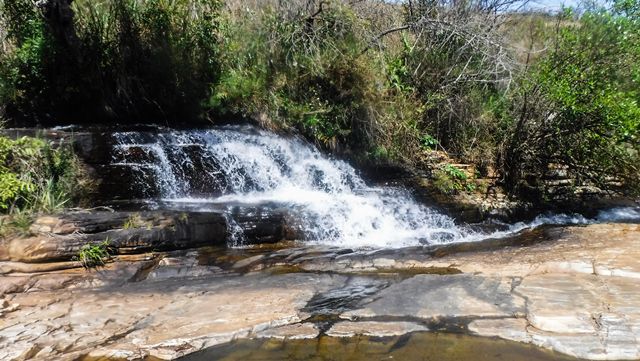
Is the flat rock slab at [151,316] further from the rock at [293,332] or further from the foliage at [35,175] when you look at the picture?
the foliage at [35,175]

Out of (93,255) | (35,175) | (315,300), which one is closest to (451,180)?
(315,300)

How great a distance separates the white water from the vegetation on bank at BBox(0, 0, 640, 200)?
33.1 inches

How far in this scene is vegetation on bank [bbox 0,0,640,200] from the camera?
963cm

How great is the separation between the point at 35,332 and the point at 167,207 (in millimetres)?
3404

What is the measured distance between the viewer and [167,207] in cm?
759

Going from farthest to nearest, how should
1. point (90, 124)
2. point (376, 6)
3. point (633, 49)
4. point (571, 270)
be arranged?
point (376, 6) < point (90, 124) < point (633, 49) < point (571, 270)

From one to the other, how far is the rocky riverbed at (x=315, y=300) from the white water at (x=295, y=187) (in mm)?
1117

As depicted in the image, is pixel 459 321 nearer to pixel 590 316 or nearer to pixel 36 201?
pixel 590 316

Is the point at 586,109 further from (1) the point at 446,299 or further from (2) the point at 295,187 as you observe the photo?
(1) the point at 446,299

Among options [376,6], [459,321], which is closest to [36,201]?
[459,321]

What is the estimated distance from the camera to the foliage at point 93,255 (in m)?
5.70

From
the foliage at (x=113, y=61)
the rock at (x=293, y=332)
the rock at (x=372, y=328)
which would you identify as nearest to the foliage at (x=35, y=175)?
the foliage at (x=113, y=61)

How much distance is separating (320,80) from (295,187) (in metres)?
2.53

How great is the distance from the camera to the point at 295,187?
918cm
